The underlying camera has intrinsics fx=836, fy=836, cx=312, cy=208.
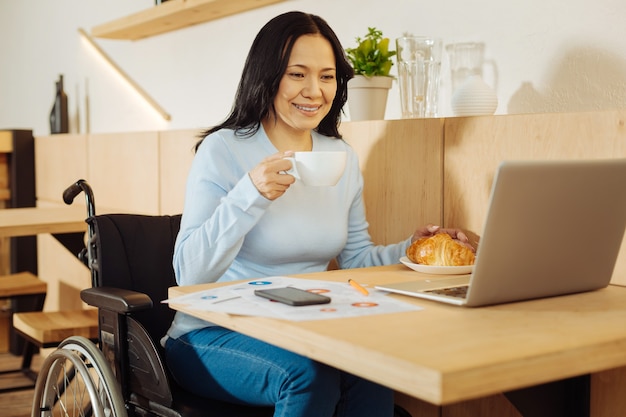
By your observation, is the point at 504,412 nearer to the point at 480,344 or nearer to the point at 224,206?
the point at 224,206

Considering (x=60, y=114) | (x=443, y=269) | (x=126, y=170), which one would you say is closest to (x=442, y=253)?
(x=443, y=269)

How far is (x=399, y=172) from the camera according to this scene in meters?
2.12

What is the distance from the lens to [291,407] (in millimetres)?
1454

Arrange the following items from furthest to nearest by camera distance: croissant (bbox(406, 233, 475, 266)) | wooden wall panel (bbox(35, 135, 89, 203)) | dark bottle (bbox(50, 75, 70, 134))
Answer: dark bottle (bbox(50, 75, 70, 134)), wooden wall panel (bbox(35, 135, 89, 203)), croissant (bbox(406, 233, 475, 266))

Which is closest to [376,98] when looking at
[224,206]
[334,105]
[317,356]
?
[334,105]

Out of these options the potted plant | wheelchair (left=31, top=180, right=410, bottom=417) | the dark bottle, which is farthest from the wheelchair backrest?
the dark bottle

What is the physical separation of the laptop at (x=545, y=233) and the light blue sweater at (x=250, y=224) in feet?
1.35

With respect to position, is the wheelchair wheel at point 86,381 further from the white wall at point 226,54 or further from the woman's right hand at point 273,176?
the white wall at point 226,54

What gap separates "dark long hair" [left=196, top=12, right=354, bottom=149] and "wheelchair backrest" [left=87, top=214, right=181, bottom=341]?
0.94 ft

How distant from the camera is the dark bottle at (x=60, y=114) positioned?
183 inches

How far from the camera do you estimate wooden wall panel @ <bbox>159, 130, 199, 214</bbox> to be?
9.91 ft

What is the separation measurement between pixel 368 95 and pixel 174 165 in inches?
41.3

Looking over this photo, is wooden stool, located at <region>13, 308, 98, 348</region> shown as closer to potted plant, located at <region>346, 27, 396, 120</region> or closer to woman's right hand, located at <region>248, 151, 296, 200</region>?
potted plant, located at <region>346, 27, 396, 120</region>

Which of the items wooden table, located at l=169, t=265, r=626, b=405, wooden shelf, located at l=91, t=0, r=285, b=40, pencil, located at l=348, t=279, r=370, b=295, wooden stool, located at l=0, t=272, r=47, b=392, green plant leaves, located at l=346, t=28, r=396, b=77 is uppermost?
wooden shelf, located at l=91, t=0, r=285, b=40
